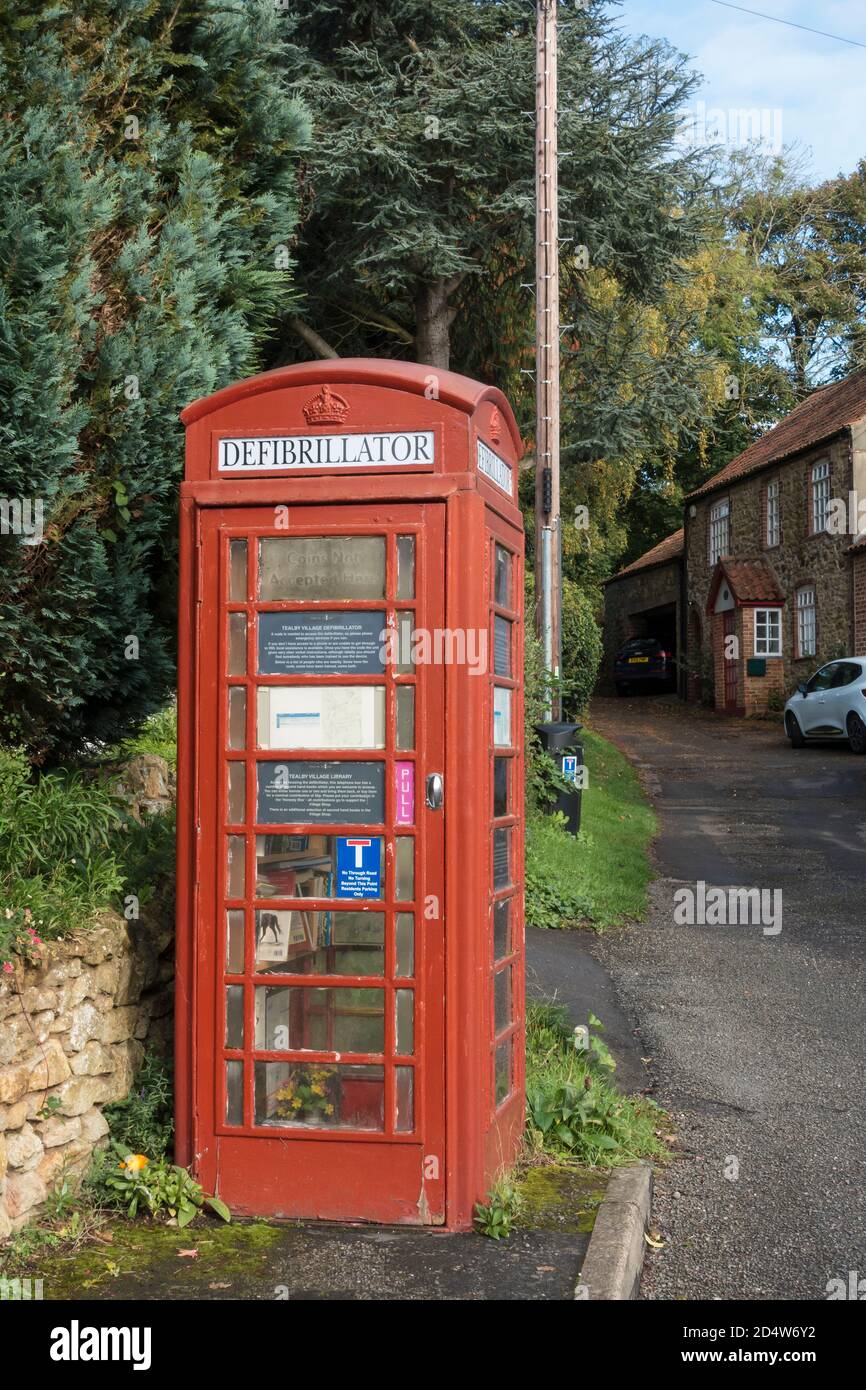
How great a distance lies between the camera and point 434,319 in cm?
2044

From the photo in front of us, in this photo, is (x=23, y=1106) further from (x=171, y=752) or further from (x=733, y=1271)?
(x=171, y=752)

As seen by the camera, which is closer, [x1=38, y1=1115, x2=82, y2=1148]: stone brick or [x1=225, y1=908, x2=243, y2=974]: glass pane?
[x1=38, y1=1115, x2=82, y2=1148]: stone brick

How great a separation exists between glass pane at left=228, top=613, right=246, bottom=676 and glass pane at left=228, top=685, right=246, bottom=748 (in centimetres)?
7

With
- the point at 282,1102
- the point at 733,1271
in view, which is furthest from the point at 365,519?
the point at 733,1271

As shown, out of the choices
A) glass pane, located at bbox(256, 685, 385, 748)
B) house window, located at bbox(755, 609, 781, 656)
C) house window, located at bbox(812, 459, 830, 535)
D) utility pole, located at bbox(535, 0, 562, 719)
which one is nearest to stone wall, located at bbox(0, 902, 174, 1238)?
glass pane, located at bbox(256, 685, 385, 748)

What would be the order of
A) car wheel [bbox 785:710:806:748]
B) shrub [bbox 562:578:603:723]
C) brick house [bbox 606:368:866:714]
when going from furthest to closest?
1. brick house [bbox 606:368:866:714]
2. car wheel [bbox 785:710:806:748]
3. shrub [bbox 562:578:603:723]

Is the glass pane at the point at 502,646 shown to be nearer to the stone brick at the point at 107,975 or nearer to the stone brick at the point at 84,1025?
→ the stone brick at the point at 107,975

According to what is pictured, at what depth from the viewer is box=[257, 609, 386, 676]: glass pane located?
4762mm

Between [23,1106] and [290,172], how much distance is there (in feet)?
16.5

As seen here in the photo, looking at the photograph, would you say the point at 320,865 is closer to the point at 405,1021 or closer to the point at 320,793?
the point at 320,793

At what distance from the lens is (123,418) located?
5.99 metres

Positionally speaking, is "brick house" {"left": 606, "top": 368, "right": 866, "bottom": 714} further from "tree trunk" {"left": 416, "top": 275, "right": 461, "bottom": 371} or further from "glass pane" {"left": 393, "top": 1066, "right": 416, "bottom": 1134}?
"glass pane" {"left": 393, "top": 1066, "right": 416, "bottom": 1134}

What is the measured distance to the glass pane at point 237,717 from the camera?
485cm

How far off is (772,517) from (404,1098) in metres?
31.5
